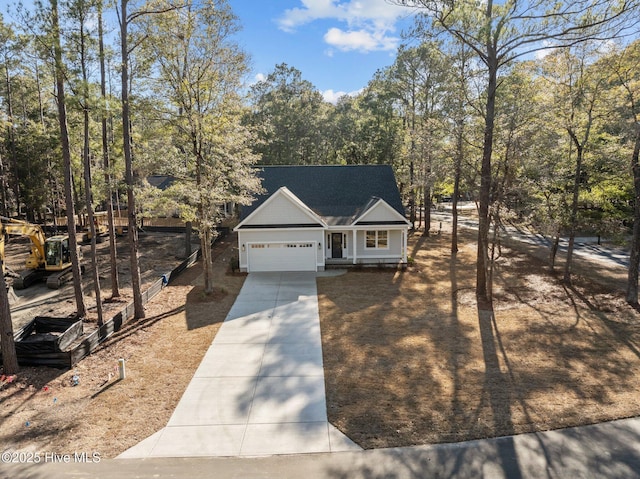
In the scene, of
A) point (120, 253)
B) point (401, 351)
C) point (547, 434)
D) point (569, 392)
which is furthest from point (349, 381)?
point (120, 253)

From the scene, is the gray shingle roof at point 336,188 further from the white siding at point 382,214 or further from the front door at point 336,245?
the front door at point 336,245

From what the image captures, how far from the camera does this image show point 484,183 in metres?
14.8

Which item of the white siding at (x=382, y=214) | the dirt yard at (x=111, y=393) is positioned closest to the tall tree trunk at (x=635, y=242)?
the white siding at (x=382, y=214)

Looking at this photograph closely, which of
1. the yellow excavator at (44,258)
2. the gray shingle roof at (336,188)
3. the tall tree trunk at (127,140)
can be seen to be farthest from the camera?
the gray shingle roof at (336,188)

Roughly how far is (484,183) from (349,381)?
9.51 metres

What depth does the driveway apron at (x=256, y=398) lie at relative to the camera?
25.1 ft

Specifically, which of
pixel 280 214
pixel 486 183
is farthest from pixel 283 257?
pixel 486 183

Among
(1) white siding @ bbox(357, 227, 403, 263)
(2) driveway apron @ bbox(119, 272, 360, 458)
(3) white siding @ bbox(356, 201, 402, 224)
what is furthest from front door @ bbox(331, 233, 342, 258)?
(2) driveway apron @ bbox(119, 272, 360, 458)

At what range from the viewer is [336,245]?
2302 centimetres

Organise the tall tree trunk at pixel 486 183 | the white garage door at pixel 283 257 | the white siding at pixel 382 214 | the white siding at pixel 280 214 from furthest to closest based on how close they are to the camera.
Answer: the white siding at pixel 382 214 → the white garage door at pixel 283 257 → the white siding at pixel 280 214 → the tall tree trunk at pixel 486 183

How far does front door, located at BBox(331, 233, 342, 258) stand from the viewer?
22906mm

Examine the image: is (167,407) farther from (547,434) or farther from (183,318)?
(547,434)

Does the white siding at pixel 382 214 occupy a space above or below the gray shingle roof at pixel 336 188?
below

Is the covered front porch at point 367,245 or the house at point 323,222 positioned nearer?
the house at point 323,222
